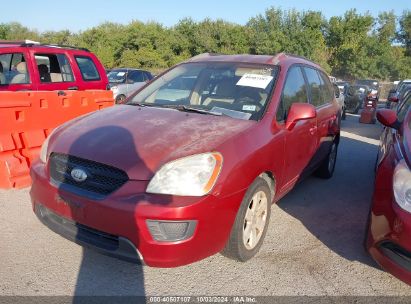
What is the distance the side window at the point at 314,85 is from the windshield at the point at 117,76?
1095 centimetres

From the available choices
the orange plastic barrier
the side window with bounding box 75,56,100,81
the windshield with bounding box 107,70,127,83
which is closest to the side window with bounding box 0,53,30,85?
the side window with bounding box 75,56,100,81

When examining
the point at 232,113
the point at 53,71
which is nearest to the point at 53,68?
the point at 53,71

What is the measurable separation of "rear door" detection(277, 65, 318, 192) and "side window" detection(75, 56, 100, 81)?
4.83 metres

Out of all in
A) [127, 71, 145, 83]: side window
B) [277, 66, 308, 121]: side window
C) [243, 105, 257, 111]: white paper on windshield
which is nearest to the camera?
[243, 105, 257, 111]: white paper on windshield

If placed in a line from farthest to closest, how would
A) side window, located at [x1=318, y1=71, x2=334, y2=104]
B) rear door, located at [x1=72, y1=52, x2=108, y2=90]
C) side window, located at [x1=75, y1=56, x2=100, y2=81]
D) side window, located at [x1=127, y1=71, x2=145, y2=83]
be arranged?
side window, located at [x1=127, y1=71, x2=145, y2=83], side window, located at [x1=75, y1=56, x2=100, y2=81], rear door, located at [x1=72, y1=52, x2=108, y2=90], side window, located at [x1=318, y1=71, x2=334, y2=104]

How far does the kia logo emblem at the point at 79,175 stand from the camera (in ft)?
8.94

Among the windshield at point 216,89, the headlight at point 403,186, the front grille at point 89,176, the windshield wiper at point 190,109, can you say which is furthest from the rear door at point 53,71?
the headlight at point 403,186

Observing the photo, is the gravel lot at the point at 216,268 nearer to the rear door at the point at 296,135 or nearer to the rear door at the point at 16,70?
the rear door at the point at 296,135

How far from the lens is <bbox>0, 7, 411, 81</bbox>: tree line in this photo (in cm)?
4391

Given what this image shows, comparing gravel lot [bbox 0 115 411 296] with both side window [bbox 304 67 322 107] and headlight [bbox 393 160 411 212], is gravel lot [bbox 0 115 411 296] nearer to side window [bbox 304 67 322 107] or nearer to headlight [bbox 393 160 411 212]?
A: headlight [bbox 393 160 411 212]

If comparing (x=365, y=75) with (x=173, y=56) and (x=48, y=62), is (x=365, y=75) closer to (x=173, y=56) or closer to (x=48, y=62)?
(x=173, y=56)

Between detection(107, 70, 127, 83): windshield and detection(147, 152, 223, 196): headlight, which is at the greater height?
detection(147, 152, 223, 196): headlight

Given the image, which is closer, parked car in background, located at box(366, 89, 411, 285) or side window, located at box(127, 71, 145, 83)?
parked car in background, located at box(366, 89, 411, 285)

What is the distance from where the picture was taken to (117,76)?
1502 centimetres
